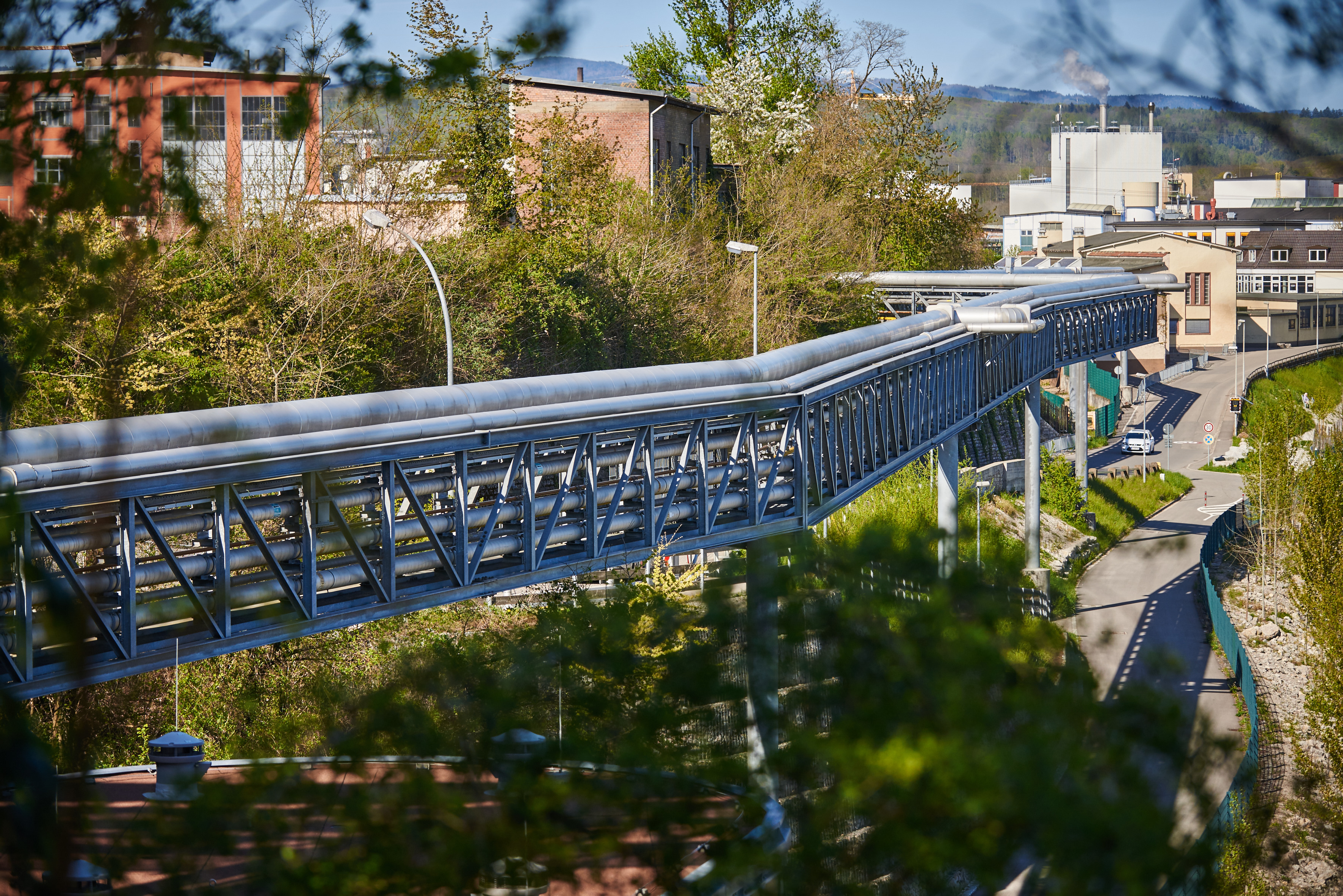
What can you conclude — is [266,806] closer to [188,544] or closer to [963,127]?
[963,127]

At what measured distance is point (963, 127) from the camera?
4.41m

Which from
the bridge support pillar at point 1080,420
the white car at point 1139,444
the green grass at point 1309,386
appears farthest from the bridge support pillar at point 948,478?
the white car at point 1139,444

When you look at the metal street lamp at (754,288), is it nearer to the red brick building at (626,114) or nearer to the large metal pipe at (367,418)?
→ the red brick building at (626,114)

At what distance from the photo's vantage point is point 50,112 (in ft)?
13.5

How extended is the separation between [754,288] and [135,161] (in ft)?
95.9

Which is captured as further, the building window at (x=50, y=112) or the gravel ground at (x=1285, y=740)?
the gravel ground at (x=1285, y=740)

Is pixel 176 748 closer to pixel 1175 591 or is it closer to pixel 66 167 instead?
pixel 66 167

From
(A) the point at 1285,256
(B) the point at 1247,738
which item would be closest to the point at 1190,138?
(B) the point at 1247,738

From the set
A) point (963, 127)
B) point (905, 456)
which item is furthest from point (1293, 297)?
point (963, 127)

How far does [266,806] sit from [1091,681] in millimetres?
2602

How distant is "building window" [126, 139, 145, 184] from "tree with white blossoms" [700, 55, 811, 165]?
50082mm

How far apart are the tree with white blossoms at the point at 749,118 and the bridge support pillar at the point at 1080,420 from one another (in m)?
15.1

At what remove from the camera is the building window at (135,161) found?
409 centimetres

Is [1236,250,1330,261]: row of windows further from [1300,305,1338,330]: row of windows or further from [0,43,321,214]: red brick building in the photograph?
[0,43,321,214]: red brick building
